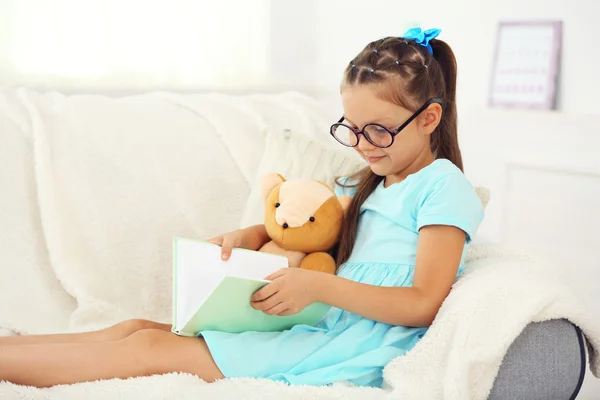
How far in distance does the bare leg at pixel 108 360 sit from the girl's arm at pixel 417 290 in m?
0.23

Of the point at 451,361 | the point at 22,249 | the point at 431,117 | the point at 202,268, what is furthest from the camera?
the point at 22,249

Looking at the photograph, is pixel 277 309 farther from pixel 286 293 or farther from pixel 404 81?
pixel 404 81

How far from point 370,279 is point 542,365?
1.15ft

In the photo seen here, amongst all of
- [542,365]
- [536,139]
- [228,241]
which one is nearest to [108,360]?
[228,241]

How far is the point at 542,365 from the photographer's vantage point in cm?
117

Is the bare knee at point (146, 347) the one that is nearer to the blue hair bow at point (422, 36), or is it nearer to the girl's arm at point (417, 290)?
the girl's arm at point (417, 290)

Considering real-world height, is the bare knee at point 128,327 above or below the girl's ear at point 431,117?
below

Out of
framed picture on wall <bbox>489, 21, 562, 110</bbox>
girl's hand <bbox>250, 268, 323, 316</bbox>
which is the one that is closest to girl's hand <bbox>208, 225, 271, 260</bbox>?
girl's hand <bbox>250, 268, 323, 316</bbox>

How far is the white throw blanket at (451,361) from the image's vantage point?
3.73ft

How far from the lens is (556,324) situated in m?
1.21

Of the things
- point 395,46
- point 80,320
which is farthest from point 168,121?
point 395,46

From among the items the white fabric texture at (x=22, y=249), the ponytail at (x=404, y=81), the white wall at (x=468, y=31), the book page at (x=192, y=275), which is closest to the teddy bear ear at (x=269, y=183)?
the ponytail at (x=404, y=81)

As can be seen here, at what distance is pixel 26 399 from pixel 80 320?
0.46m

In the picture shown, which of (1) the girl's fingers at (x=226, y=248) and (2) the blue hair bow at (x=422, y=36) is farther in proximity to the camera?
(2) the blue hair bow at (x=422, y=36)
